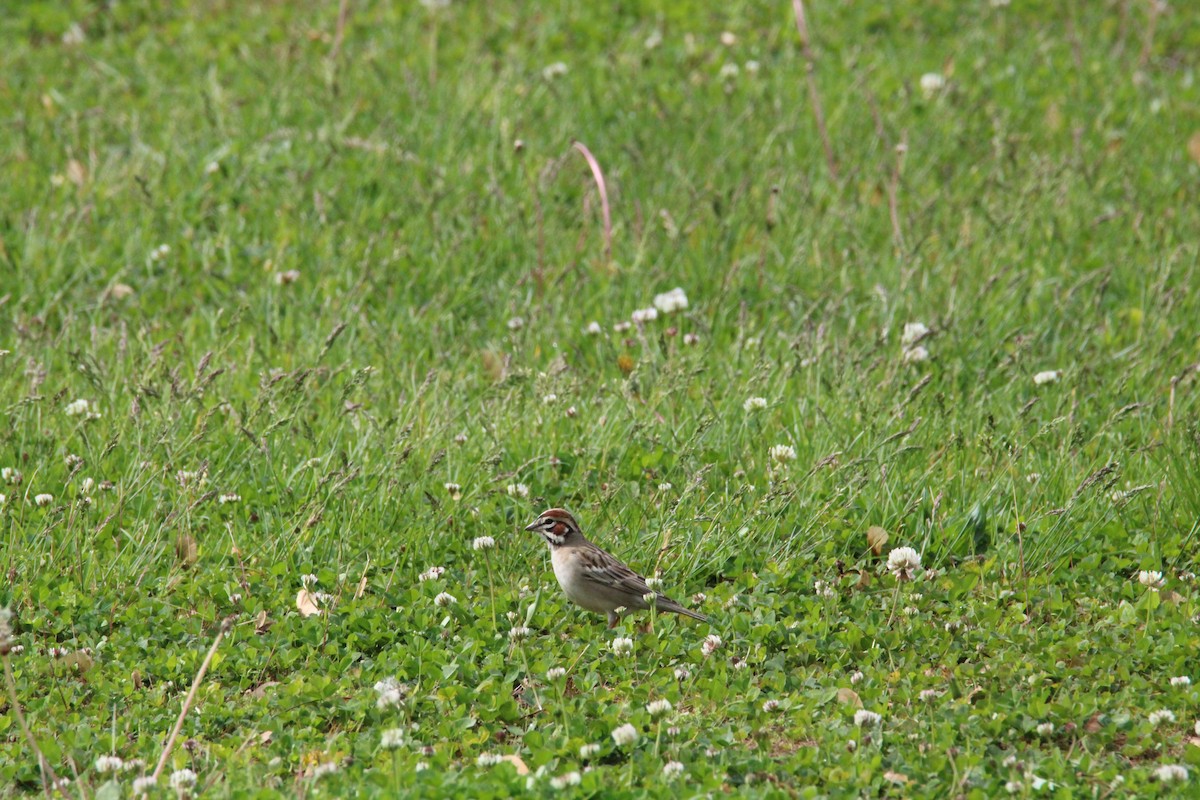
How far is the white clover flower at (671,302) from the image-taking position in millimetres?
7074

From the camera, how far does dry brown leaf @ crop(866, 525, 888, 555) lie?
17.4ft

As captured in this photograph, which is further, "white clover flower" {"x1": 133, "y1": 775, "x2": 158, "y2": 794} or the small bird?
the small bird

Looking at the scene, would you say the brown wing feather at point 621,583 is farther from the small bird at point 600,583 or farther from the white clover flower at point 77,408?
the white clover flower at point 77,408

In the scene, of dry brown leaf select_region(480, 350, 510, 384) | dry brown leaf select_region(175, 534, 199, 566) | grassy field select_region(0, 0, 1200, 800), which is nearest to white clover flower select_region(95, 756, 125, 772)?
grassy field select_region(0, 0, 1200, 800)

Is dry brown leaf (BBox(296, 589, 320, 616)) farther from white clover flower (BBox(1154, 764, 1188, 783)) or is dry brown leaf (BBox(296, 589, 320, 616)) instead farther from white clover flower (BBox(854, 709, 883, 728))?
white clover flower (BBox(1154, 764, 1188, 783))

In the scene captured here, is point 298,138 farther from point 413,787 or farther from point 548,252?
point 413,787

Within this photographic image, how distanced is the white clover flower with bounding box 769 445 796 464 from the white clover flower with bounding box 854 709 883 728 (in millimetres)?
1620

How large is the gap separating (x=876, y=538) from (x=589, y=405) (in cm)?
148

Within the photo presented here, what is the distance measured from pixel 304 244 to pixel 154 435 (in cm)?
228

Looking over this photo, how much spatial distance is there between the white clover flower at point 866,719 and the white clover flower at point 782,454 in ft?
5.31

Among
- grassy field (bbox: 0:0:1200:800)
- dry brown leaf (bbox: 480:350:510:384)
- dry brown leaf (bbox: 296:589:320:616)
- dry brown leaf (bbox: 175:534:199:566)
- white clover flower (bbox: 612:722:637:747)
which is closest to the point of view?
white clover flower (bbox: 612:722:637:747)

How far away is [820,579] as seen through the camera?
512cm

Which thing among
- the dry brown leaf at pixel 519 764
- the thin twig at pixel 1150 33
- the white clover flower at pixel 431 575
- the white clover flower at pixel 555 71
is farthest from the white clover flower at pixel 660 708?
the thin twig at pixel 1150 33

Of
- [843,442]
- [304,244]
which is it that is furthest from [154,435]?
[843,442]
